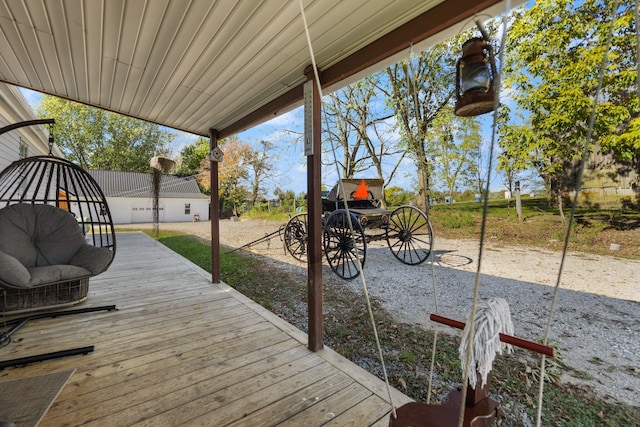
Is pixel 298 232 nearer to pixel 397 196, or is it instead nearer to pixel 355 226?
pixel 355 226

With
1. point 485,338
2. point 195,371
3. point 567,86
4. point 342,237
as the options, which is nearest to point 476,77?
point 485,338

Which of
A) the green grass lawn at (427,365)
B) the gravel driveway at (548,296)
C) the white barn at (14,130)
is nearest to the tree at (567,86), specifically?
the gravel driveway at (548,296)

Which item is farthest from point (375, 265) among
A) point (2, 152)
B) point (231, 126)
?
point (2, 152)

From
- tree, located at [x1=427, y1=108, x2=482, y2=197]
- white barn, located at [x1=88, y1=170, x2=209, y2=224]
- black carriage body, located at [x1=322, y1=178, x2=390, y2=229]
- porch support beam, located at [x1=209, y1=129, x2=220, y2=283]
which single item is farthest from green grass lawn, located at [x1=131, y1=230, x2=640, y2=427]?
white barn, located at [x1=88, y1=170, x2=209, y2=224]

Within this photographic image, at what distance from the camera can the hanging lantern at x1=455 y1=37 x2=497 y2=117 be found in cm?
125

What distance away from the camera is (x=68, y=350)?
2.03m

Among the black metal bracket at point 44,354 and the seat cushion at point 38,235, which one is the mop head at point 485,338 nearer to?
the black metal bracket at point 44,354

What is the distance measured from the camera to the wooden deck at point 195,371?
4.85 ft

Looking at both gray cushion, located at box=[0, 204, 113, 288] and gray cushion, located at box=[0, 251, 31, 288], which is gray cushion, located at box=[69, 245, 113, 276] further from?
gray cushion, located at box=[0, 251, 31, 288]

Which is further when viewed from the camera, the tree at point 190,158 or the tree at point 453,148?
the tree at point 190,158

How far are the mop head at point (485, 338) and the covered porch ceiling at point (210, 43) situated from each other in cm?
128

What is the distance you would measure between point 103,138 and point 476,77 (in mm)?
28191

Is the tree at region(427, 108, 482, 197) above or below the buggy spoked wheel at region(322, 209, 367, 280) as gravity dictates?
above

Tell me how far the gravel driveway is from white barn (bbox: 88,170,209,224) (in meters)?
15.9
